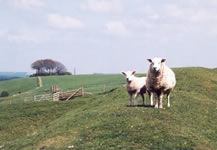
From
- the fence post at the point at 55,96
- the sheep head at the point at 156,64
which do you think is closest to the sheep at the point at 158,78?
the sheep head at the point at 156,64

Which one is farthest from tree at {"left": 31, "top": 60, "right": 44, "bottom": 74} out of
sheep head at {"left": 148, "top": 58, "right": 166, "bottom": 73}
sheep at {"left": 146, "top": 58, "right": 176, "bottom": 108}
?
sheep head at {"left": 148, "top": 58, "right": 166, "bottom": 73}

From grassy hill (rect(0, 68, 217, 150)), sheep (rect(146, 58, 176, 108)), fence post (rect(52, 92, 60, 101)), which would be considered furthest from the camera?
fence post (rect(52, 92, 60, 101))

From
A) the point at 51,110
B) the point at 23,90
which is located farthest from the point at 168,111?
the point at 23,90

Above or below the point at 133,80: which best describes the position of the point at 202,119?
below

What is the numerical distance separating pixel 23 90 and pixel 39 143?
8253cm

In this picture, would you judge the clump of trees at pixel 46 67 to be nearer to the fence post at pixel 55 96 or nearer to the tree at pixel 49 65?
the tree at pixel 49 65

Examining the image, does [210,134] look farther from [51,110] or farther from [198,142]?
[51,110]

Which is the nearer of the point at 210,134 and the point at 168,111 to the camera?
the point at 210,134

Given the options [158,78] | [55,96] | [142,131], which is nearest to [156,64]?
[158,78]

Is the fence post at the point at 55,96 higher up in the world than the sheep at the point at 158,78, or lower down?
lower down

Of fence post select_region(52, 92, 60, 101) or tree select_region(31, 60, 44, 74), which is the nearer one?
fence post select_region(52, 92, 60, 101)

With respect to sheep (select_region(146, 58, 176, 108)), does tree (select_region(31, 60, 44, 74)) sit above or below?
above

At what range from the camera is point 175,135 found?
1628cm

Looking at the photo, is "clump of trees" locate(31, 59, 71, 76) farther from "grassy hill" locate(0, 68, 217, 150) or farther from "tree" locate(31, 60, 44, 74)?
"grassy hill" locate(0, 68, 217, 150)
